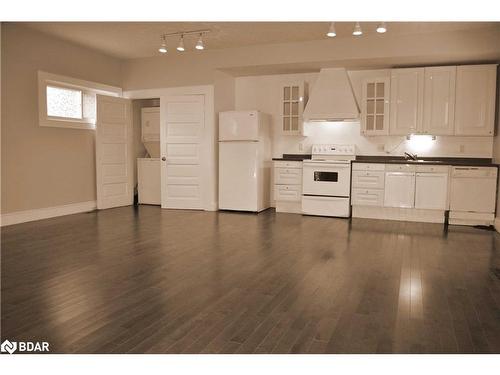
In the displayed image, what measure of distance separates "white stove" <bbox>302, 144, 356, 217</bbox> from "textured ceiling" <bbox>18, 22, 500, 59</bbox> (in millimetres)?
1927

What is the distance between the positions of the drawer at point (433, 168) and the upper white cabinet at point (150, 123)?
4871 millimetres

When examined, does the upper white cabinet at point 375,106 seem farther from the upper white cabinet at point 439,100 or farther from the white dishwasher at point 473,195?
the white dishwasher at point 473,195

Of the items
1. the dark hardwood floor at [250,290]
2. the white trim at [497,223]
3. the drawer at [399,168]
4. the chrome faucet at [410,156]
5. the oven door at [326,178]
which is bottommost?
the dark hardwood floor at [250,290]

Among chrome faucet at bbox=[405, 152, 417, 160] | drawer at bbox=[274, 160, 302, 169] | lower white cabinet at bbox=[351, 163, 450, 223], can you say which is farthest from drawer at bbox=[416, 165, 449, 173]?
drawer at bbox=[274, 160, 302, 169]

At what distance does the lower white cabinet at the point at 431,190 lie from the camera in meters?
5.97

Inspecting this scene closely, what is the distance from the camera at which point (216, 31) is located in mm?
5832

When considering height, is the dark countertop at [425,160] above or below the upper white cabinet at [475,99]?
below

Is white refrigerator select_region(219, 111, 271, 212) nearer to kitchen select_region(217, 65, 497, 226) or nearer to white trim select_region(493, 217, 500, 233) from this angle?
kitchen select_region(217, 65, 497, 226)

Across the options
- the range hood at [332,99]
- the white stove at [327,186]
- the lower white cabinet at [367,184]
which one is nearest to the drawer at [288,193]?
the white stove at [327,186]

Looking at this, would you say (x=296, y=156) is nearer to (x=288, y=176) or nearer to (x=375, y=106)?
(x=288, y=176)

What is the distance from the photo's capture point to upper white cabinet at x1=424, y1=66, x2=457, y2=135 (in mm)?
6074

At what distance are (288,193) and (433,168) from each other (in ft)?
7.49

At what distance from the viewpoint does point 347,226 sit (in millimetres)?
5746

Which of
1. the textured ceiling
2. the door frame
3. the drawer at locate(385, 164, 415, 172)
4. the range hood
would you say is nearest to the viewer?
the textured ceiling
